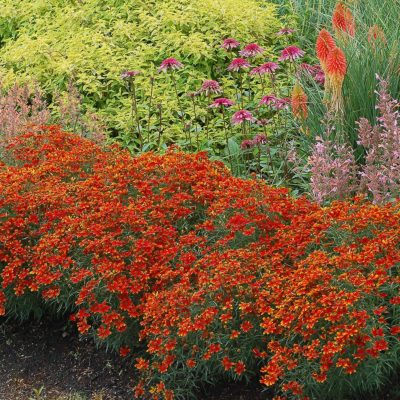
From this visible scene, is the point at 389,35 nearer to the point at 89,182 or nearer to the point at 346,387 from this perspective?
the point at 89,182

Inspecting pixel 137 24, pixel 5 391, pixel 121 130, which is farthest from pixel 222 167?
pixel 137 24

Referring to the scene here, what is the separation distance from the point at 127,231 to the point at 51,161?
1.01m

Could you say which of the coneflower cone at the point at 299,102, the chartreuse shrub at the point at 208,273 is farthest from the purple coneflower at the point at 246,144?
the chartreuse shrub at the point at 208,273

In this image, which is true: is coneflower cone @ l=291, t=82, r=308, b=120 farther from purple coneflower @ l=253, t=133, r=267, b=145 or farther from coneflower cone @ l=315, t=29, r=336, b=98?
purple coneflower @ l=253, t=133, r=267, b=145

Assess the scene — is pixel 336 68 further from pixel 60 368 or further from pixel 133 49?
pixel 133 49

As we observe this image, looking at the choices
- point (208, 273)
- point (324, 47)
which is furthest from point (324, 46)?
point (208, 273)

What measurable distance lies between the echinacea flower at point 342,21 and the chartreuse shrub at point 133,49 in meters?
1.48

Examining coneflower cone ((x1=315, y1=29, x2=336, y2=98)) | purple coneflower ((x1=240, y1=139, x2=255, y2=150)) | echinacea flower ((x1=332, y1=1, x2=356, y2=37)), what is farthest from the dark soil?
echinacea flower ((x1=332, y1=1, x2=356, y2=37))

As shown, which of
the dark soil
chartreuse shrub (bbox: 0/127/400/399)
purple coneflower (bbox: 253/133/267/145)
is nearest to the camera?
chartreuse shrub (bbox: 0/127/400/399)

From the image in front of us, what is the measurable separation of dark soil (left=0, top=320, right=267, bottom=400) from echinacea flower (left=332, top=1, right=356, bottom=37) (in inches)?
110

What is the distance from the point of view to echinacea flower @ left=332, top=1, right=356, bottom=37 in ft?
19.3

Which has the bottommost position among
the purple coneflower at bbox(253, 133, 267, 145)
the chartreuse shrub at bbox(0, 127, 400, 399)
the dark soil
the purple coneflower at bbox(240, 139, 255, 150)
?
the dark soil

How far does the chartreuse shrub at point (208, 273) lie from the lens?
11.5ft

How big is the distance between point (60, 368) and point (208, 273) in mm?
1109
